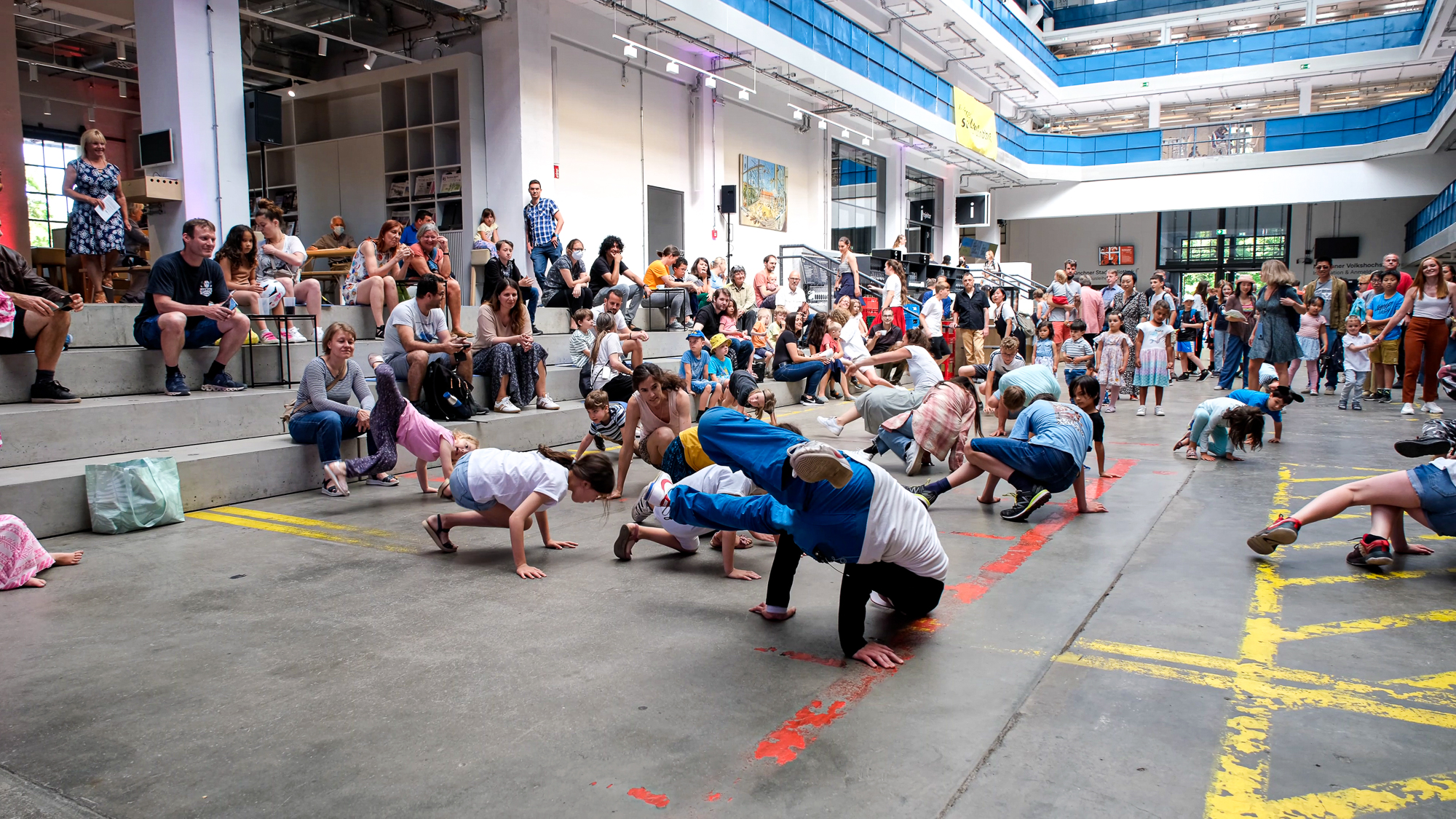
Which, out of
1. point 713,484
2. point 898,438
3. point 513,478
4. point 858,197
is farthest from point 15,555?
point 858,197

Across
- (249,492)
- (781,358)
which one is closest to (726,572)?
(249,492)

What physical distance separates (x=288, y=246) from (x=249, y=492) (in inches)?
148

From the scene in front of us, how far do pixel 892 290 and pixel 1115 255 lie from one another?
24079 millimetres

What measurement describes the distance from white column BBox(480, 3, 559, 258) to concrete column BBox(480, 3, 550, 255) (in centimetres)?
1

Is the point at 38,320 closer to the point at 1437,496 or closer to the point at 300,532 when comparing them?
the point at 300,532

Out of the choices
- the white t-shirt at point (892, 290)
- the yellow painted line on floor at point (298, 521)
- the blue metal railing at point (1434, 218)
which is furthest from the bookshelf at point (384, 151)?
the blue metal railing at point (1434, 218)

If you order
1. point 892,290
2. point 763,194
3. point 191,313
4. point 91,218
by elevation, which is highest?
point 763,194

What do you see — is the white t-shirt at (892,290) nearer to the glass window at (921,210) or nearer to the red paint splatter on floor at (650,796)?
the glass window at (921,210)

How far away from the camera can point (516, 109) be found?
43.7ft

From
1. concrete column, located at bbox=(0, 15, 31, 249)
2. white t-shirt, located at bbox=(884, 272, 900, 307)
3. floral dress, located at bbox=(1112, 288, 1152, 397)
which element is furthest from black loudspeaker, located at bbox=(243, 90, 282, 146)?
floral dress, located at bbox=(1112, 288, 1152, 397)

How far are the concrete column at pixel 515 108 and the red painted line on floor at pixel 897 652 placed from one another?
9929mm

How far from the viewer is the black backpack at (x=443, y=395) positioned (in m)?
8.30

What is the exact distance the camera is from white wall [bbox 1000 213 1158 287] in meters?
35.7

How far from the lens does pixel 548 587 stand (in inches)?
179
